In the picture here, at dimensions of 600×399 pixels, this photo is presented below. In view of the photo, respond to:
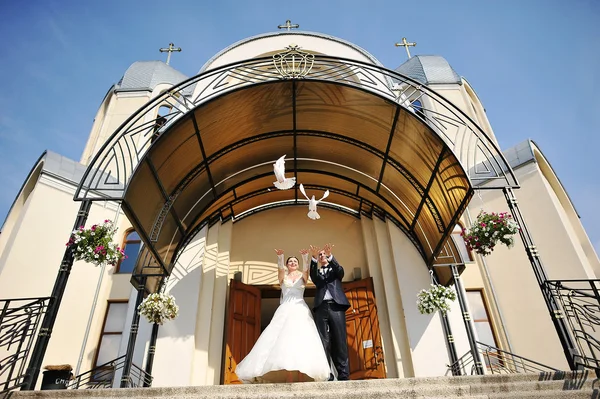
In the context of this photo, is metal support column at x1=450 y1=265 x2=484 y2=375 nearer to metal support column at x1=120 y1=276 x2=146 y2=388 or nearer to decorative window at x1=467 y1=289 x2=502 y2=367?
decorative window at x1=467 y1=289 x2=502 y2=367

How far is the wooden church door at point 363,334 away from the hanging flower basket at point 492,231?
148 inches

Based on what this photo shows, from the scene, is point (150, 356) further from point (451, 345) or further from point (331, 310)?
point (451, 345)

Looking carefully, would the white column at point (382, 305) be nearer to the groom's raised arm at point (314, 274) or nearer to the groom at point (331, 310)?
the groom at point (331, 310)

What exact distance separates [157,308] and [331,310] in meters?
3.54

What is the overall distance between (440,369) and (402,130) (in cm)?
522

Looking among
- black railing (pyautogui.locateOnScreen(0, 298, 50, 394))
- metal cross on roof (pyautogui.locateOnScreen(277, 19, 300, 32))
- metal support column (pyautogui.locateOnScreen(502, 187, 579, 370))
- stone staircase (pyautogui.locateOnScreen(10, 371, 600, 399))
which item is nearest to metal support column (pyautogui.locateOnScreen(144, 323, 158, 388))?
black railing (pyautogui.locateOnScreen(0, 298, 50, 394))

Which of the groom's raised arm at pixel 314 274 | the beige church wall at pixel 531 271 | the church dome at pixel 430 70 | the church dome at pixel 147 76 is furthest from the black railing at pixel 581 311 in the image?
the church dome at pixel 147 76

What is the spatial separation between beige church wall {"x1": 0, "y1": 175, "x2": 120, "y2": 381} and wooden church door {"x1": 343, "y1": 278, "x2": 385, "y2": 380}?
20.2 feet

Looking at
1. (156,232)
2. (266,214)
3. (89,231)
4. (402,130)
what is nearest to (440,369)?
(402,130)

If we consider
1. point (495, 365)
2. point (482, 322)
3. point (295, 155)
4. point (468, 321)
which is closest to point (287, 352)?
point (468, 321)

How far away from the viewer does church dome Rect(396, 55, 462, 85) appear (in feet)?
48.2

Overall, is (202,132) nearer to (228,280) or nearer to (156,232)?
(156,232)

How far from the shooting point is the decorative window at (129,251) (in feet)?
35.4

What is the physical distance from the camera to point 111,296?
33.6 feet
